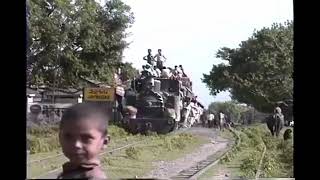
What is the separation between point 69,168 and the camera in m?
2.75

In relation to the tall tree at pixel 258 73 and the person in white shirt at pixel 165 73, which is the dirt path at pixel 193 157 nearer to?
the tall tree at pixel 258 73

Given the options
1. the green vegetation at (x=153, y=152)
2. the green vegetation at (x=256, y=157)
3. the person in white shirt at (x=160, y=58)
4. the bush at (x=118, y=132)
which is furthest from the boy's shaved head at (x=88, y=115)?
the green vegetation at (x=256, y=157)

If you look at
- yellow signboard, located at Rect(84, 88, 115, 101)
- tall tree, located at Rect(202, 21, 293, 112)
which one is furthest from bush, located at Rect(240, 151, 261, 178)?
yellow signboard, located at Rect(84, 88, 115, 101)

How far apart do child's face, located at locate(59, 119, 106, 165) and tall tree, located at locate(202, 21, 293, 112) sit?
1850 millimetres

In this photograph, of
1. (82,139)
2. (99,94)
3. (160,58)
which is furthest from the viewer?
(160,58)

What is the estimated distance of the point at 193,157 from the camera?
4.61m

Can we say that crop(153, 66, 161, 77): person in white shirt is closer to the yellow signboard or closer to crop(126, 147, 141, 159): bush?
the yellow signboard

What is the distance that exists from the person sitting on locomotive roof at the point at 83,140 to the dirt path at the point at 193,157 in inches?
55.5

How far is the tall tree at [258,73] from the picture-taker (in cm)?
441

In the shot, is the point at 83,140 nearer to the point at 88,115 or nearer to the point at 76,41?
the point at 88,115

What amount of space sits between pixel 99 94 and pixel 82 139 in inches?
50.0

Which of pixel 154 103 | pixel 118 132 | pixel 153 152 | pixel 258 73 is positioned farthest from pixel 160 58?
pixel 258 73
